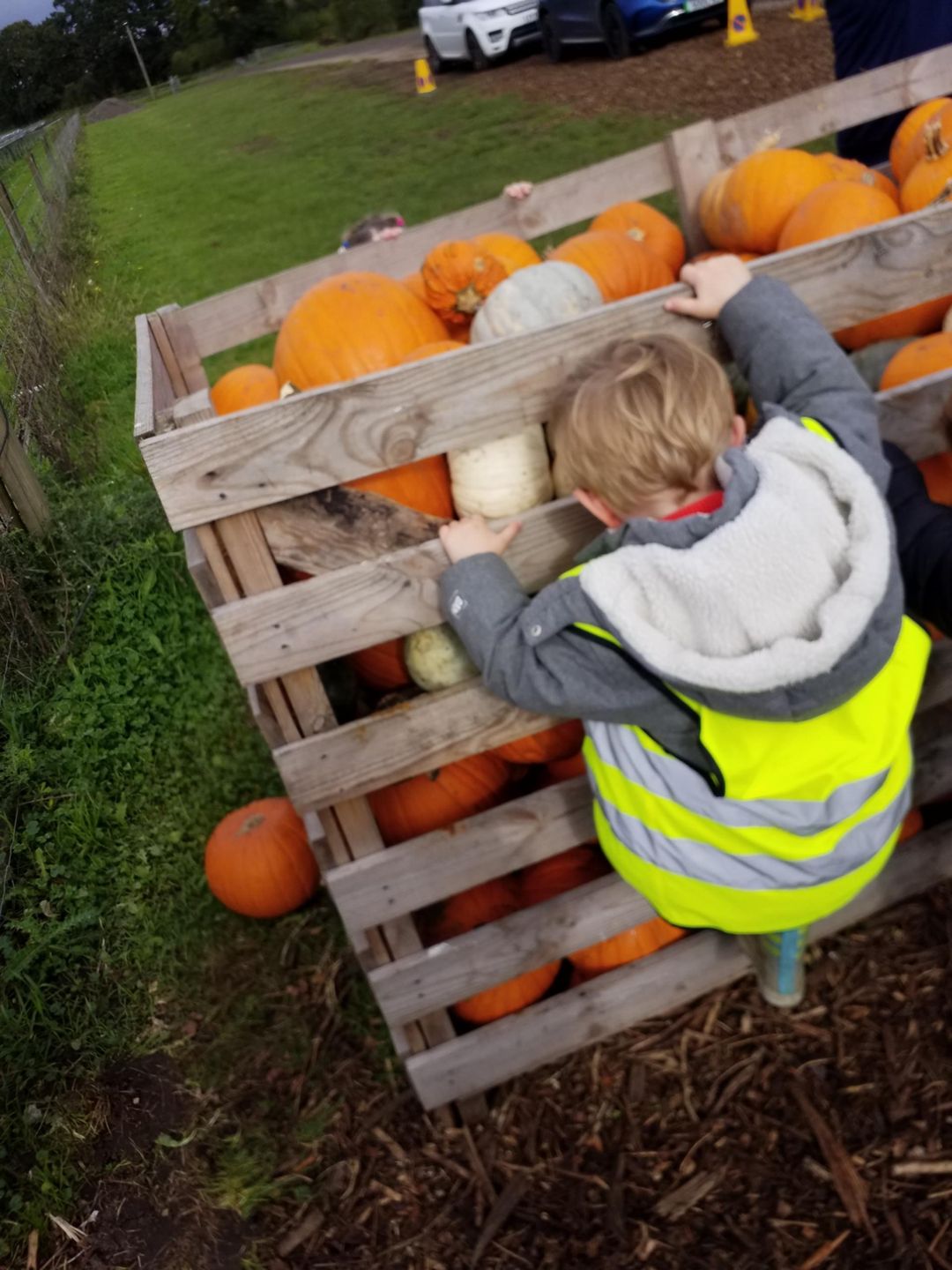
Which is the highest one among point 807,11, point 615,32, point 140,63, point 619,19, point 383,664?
point 140,63

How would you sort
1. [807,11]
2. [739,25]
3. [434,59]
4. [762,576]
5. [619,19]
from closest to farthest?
[762,576] < [739,25] < [807,11] < [619,19] < [434,59]

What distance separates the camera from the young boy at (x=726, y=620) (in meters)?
1.58

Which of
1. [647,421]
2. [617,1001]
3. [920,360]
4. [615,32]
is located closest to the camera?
[647,421]

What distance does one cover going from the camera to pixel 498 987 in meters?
2.77

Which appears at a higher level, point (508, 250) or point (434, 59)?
point (434, 59)

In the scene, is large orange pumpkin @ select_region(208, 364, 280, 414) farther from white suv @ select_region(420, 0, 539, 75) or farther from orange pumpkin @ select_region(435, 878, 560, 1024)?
white suv @ select_region(420, 0, 539, 75)

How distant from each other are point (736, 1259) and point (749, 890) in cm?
96

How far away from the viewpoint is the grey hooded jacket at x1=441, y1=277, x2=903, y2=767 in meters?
1.56

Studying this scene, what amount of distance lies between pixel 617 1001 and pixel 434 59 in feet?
78.0

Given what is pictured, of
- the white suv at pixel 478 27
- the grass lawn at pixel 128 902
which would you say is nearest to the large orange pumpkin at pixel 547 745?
the grass lawn at pixel 128 902

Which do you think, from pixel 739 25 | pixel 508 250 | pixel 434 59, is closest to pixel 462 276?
pixel 508 250

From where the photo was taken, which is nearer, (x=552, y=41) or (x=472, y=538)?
(x=472, y=538)

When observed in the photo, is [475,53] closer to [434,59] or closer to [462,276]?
[434,59]

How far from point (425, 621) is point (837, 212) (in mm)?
1624
